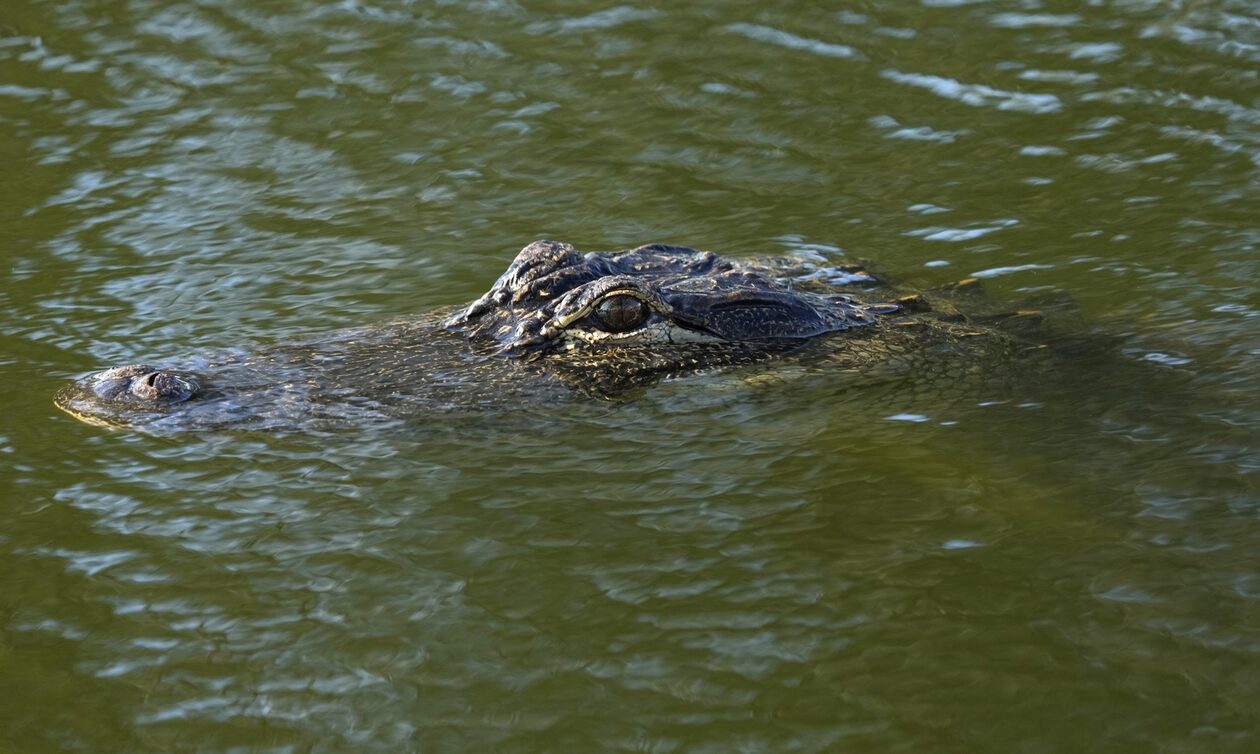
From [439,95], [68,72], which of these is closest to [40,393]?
[439,95]

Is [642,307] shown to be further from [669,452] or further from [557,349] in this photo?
[669,452]

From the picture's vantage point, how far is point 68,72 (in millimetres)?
9750

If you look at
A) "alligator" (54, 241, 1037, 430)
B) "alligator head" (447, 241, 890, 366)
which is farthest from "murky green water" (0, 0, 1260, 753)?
"alligator head" (447, 241, 890, 366)

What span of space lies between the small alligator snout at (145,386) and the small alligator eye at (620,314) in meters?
1.45

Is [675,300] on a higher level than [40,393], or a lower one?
higher

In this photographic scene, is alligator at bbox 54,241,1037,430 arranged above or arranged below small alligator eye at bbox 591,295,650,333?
below

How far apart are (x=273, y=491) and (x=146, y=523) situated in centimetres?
40

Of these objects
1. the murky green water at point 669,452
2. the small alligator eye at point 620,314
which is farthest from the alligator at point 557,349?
the murky green water at point 669,452

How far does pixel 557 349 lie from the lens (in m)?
5.30

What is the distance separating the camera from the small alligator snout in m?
5.02

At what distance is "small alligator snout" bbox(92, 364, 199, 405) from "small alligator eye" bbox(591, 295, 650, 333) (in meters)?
1.45

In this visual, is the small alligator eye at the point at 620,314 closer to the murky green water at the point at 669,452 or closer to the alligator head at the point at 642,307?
the alligator head at the point at 642,307

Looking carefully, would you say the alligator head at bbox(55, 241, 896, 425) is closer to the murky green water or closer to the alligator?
the alligator

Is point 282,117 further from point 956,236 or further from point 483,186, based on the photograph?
point 956,236
